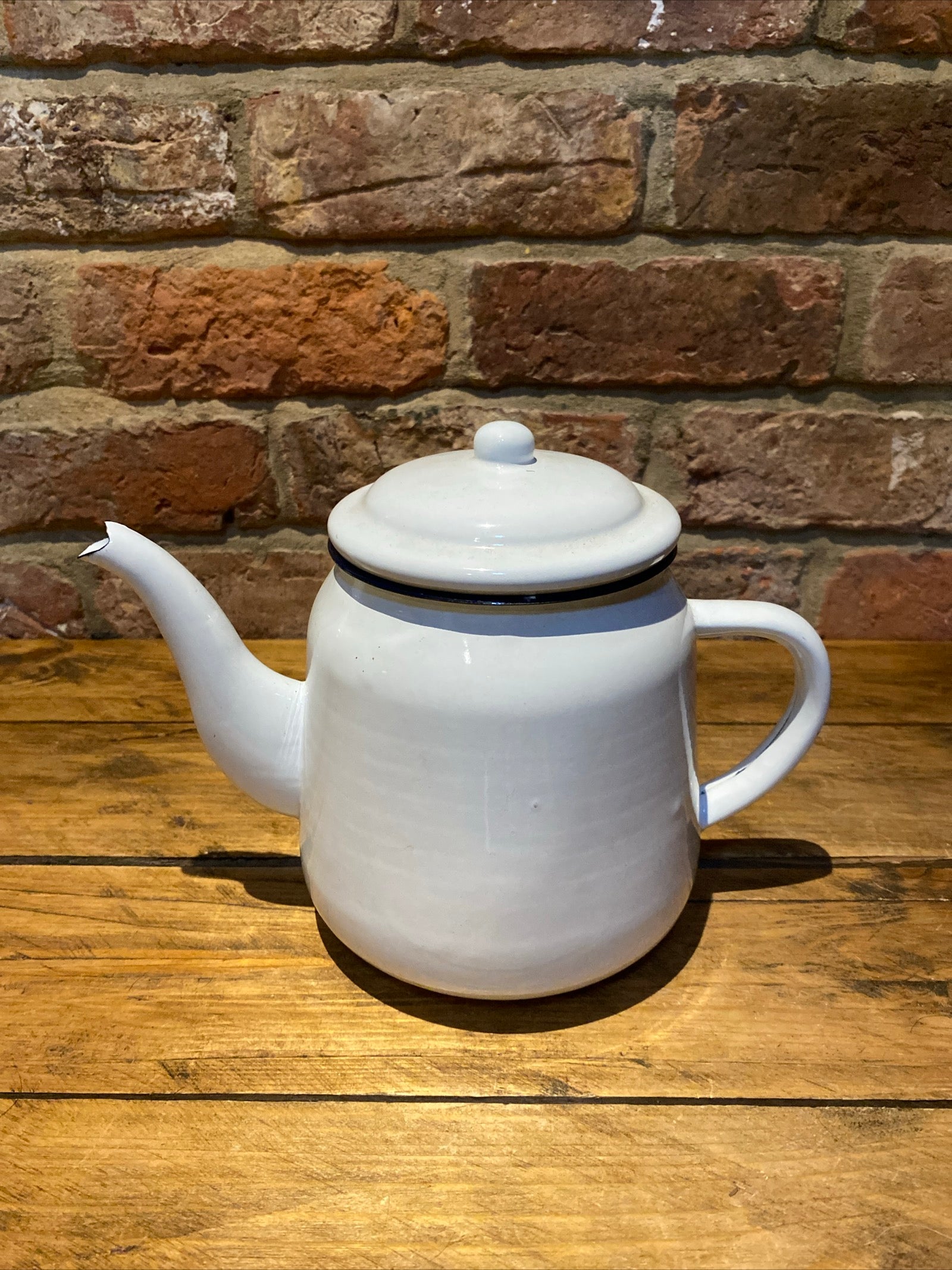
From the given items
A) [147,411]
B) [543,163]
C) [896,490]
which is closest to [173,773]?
[147,411]

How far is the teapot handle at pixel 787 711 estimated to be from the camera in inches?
20.5

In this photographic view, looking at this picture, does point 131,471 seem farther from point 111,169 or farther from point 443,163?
point 443,163

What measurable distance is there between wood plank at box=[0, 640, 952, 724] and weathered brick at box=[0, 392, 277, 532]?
11 centimetres

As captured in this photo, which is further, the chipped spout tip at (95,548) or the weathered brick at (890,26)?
the weathered brick at (890,26)

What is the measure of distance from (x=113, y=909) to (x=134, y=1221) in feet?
0.69

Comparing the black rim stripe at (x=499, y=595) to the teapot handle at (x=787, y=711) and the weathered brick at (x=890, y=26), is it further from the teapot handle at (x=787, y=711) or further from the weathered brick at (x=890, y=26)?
the weathered brick at (x=890, y=26)

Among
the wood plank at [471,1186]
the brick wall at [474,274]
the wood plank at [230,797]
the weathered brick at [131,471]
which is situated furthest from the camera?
the weathered brick at [131,471]

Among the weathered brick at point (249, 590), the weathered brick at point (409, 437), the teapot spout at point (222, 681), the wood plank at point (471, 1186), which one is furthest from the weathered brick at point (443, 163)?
the wood plank at point (471, 1186)

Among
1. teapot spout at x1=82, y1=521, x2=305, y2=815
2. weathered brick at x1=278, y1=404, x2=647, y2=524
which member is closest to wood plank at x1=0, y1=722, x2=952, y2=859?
teapot spout at x1=82, y1=521, x2=305, y2=815

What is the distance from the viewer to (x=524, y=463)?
50 centimetres

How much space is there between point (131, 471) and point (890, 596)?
677 millimetres

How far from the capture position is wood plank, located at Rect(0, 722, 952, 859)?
2.13 feet

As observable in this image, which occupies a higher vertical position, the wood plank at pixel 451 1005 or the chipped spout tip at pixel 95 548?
the chipped spout tip at pixel 95 548

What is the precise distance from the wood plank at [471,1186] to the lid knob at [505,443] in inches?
12.1
